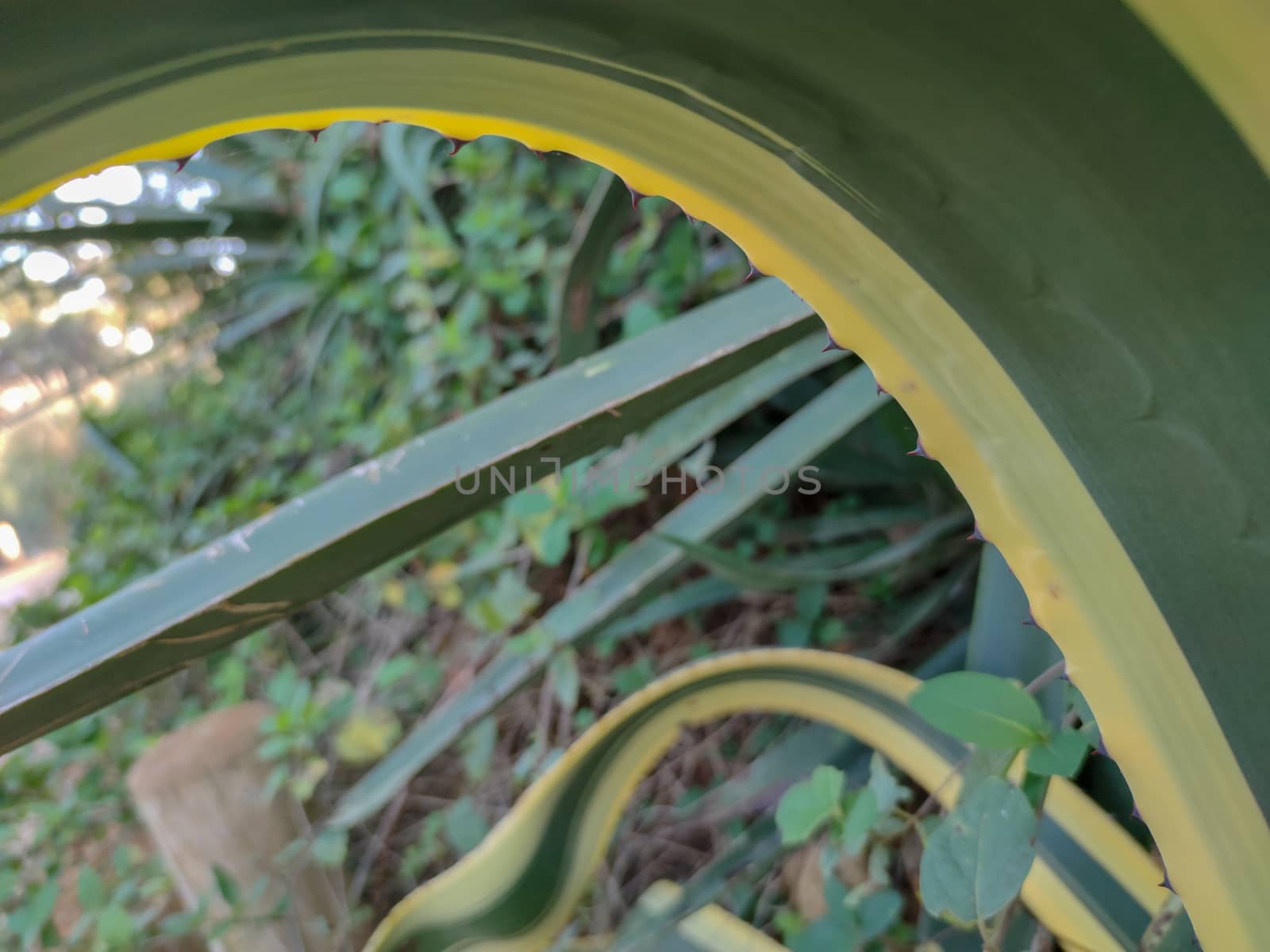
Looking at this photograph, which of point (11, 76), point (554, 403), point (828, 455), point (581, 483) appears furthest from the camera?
point (581, 483)

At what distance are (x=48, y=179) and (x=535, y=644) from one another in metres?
0.62

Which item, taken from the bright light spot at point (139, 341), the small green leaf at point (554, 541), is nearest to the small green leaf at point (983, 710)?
the small green leaf at point (554, 541)

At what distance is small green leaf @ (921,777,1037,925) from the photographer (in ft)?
0.87

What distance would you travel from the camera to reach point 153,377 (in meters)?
1.55

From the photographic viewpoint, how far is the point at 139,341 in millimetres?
1560

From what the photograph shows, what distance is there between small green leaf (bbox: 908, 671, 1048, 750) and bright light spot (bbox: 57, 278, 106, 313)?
5.75ft

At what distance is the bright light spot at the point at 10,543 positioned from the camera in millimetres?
1566

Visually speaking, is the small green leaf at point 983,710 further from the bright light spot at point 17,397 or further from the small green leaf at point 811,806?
the bright light spot at point 17,397

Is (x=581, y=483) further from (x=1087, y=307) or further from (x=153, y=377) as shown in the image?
(x=153, y=377)

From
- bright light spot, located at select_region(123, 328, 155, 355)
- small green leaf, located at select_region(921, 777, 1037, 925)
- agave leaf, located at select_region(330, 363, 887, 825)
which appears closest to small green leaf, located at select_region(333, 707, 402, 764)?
agave leaf, located at select_region(330, 363, 887, 825)

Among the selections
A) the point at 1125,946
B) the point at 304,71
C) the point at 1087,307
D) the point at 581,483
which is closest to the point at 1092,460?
the point at 1087,307

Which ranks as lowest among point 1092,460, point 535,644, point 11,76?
point 1092,460

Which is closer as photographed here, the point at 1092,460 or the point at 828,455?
the point at 1092,460

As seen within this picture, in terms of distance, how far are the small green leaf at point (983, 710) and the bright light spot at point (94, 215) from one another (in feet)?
4.38
